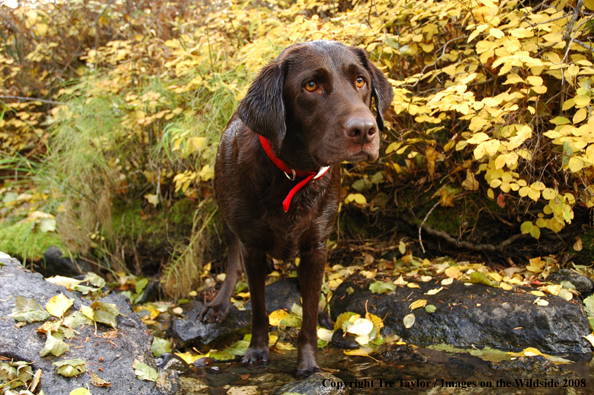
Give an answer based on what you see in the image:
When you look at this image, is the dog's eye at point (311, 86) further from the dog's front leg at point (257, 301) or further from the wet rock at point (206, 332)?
the wet rock at point (206, 332)

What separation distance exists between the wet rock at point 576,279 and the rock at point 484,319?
31 centimetres

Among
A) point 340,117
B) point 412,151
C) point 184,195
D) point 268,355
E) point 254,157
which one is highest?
point 340,117

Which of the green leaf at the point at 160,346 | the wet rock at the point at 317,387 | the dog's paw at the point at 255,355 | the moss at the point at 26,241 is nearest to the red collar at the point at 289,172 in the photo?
the wet rock at the point at 317,387

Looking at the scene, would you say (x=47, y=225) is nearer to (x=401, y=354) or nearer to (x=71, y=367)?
(x=71, y=367)

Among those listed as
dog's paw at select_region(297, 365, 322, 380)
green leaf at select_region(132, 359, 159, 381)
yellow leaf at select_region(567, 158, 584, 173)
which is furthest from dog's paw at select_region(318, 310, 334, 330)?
yellow leaf at select_region(567, 158, 584, 173)

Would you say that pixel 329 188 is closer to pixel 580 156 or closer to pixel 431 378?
pixel 431 378

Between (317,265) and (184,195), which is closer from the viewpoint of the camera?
(317,265)

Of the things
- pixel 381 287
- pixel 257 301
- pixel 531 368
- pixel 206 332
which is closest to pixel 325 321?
pixel 381 287

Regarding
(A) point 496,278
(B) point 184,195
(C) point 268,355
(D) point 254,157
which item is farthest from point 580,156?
(B) point 184,195

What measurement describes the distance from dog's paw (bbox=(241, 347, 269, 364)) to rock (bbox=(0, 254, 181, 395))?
22.3 inches

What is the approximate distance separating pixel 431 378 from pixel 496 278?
1.23 meters

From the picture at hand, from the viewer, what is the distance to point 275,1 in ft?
17.9

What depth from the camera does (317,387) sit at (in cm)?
232

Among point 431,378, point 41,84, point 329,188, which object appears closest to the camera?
point 431,378
